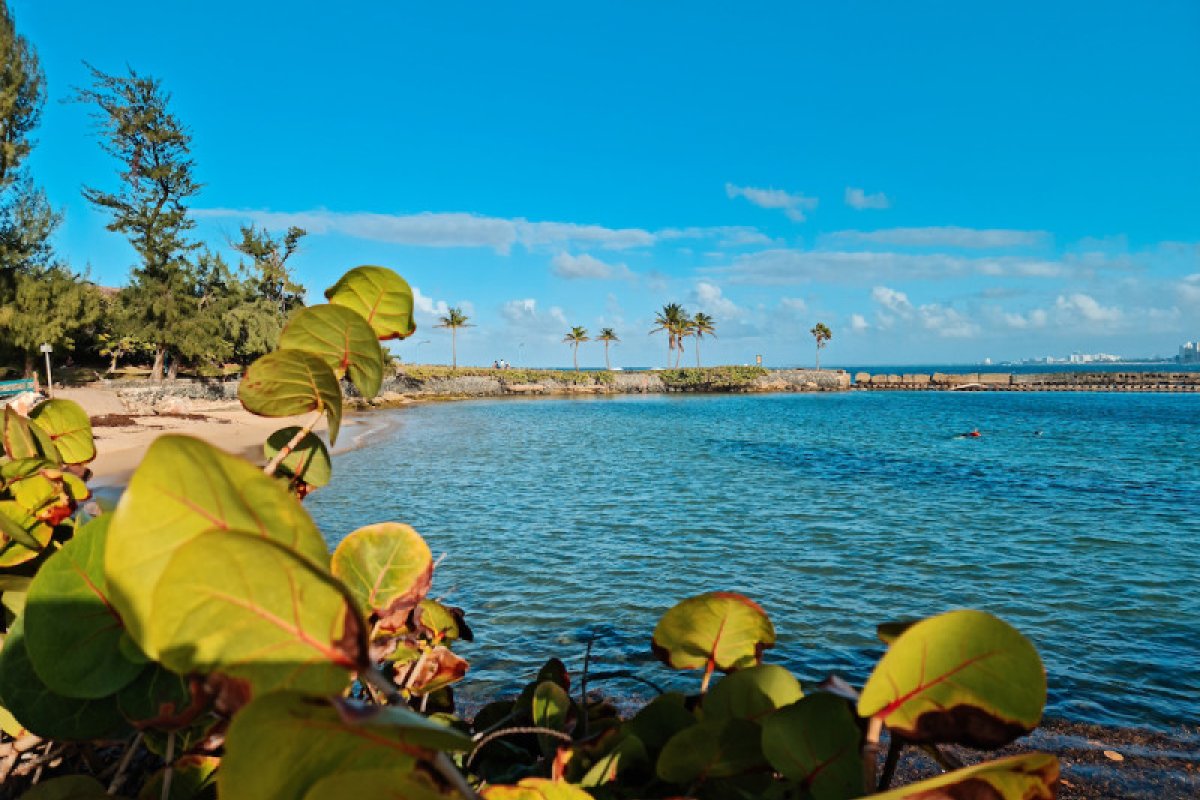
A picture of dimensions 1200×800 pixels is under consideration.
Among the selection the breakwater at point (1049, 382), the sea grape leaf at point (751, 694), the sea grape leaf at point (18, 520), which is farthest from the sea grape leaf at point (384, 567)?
the breakwater at point (1049, 382)

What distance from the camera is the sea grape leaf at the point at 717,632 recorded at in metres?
1.09

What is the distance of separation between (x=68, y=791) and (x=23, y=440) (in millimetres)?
1002

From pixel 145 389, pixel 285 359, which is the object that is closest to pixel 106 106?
pixel 145 389

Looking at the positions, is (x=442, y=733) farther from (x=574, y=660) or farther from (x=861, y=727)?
(x=574, y=660)

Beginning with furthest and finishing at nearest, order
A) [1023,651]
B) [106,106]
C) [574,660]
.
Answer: [106,106] → [574,660] → [1023,651]

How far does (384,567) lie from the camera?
1064 millimetres

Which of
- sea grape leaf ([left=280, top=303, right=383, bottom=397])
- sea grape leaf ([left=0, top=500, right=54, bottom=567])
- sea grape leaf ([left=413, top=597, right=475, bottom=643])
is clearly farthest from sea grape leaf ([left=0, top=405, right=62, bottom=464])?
sea grape leaf ([left=280, top=303, right=383, bottom=397])

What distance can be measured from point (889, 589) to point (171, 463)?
11.1m

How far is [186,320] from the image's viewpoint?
125 feet

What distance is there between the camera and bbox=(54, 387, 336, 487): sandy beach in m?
19.2

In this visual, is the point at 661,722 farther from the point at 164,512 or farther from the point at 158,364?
the point at 158,364

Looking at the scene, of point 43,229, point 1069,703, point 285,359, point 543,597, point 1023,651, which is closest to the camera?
point 1023,651

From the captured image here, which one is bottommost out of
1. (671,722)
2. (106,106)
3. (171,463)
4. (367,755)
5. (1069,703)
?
(1069,703)

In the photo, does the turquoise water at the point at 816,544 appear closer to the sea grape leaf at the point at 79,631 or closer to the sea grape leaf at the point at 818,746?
the sea grape leaf at the point at 818,746
